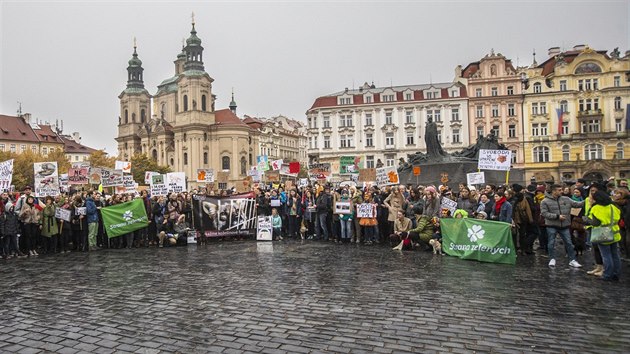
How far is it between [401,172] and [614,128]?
57.4 m

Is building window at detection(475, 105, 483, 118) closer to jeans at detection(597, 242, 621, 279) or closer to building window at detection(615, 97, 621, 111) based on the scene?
building window at detection(615, 97, 621, 111)

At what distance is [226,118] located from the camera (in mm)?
103688

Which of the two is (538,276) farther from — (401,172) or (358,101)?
(358,101)

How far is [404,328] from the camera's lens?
6.30 meters

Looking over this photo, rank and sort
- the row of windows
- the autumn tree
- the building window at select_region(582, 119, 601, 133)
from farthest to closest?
the autumn tree < the building window at select_region(582, 119, 601, 133) < the row of windows

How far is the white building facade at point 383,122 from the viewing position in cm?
7694

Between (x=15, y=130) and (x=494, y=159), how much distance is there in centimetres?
10436

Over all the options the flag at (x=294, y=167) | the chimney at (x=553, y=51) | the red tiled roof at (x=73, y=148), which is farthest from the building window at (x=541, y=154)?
the red tiled roof at (x=73, y=148)

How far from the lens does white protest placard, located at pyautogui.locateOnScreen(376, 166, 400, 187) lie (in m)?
20.1

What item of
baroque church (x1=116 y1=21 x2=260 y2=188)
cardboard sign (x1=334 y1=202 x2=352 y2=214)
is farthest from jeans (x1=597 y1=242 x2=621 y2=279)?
baroque church (x1=116 y1=21 x2=260 y2=188)

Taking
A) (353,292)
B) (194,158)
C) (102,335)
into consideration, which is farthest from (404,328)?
(194,158)

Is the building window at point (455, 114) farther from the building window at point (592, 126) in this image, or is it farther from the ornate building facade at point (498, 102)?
the building window at point (592, 126)

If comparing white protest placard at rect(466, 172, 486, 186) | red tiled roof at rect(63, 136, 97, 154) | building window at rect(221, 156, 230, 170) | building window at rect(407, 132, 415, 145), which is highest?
red tiled roof at rect(63, 136, 97, 154)

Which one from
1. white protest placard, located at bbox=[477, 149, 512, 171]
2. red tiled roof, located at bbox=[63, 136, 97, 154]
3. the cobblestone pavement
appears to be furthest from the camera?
red tiled roof, located at bbox=[63, 136, 97, 154]
